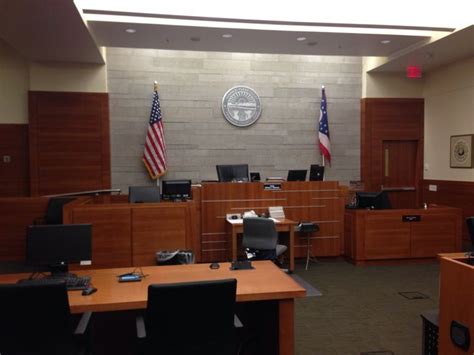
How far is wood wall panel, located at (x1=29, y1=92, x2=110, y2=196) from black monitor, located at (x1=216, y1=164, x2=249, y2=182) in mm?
2608

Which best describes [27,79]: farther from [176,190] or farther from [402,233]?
[402,233]

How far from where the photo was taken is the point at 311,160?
8469 millimetres

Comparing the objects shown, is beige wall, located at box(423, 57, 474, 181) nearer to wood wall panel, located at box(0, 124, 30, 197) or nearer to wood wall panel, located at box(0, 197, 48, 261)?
wood wall panel, located at box(0, 197, 48, 261)

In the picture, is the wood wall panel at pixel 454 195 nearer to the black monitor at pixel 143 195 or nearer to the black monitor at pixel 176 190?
the black monitor at pixel 176 190

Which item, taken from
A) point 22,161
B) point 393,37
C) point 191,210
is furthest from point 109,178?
point 393,37

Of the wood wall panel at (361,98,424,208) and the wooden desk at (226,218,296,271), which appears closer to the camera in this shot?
the wooden desk at (226,218,296,271)

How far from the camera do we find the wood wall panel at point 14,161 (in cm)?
754

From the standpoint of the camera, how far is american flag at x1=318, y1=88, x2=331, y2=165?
8.24 m

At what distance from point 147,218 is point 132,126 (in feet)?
10.1

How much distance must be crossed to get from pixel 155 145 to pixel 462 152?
5.68 meters

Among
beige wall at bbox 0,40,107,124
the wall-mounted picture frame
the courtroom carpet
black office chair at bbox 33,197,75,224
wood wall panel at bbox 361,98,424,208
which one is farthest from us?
wood wall panel at bbox 361,98,424,208

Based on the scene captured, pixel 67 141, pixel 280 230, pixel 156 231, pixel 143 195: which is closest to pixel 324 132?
pixel 280 230

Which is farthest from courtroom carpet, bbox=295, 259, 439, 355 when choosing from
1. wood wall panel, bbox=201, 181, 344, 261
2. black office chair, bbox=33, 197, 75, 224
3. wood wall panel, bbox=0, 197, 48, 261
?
wood wall panel, bbox=0, 197, 48, 261

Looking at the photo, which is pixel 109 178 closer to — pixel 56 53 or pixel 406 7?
pixel 56 53
